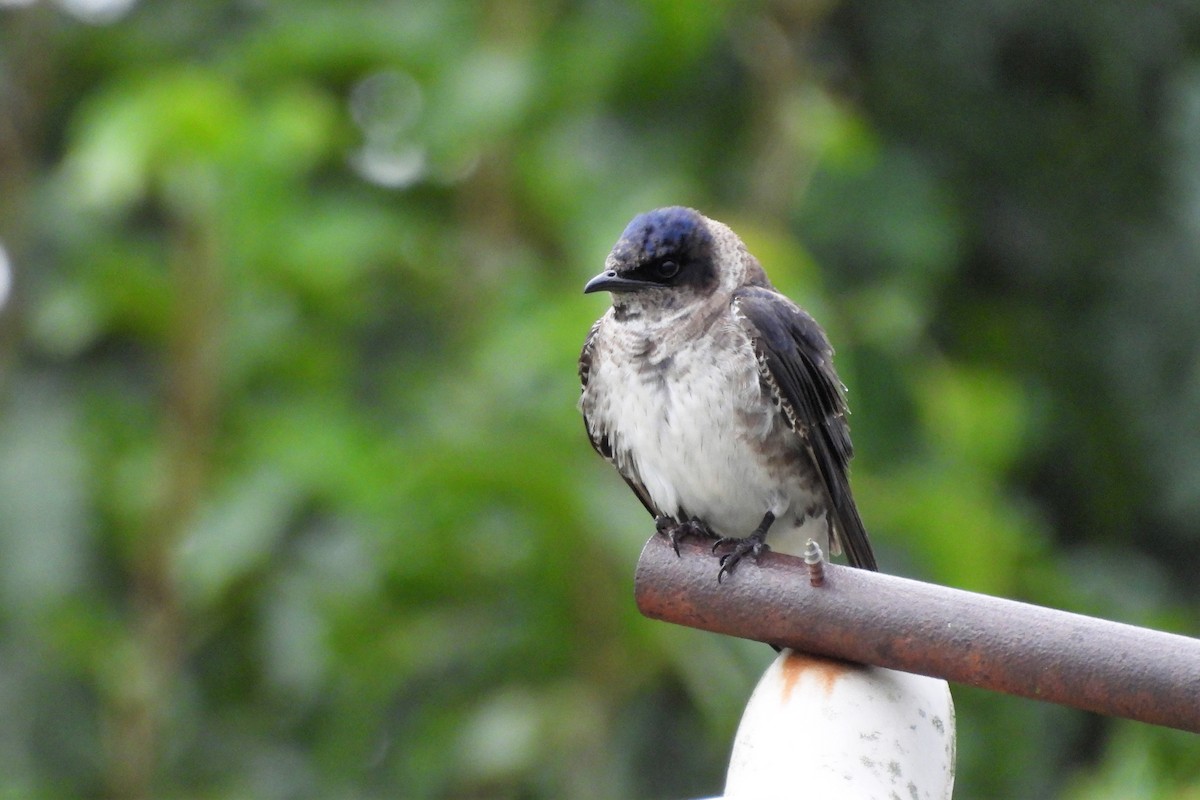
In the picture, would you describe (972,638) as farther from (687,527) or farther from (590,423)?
(590,423)

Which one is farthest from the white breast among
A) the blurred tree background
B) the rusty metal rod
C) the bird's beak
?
the rusty metal rod

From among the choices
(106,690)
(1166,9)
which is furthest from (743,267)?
(1166,9)

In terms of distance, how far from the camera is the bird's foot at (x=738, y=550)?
7.61ft

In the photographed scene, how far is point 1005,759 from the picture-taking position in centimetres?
552

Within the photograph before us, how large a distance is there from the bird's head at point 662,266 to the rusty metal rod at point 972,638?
4.84 feet

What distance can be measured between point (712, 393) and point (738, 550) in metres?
0.87

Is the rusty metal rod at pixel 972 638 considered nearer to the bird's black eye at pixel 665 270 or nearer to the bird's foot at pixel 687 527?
the bird's foot at pixel 687 527

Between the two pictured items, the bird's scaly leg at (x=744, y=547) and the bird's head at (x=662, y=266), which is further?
the bird's head at (x=662, y=266)

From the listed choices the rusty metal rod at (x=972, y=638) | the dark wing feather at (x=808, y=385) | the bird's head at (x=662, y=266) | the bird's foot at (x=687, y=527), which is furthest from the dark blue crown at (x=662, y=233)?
the rusty metal rod at (x=972, y=638)

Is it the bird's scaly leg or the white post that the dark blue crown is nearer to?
the bird's scaly leg

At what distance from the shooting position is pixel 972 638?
205 cm

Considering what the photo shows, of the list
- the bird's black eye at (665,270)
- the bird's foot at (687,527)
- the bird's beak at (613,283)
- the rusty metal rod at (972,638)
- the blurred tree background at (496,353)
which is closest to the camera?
the rusty metal rod at (972,638)

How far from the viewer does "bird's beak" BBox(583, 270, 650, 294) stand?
3582 millimetres

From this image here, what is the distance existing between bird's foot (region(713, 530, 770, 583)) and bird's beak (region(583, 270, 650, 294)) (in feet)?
1.87
